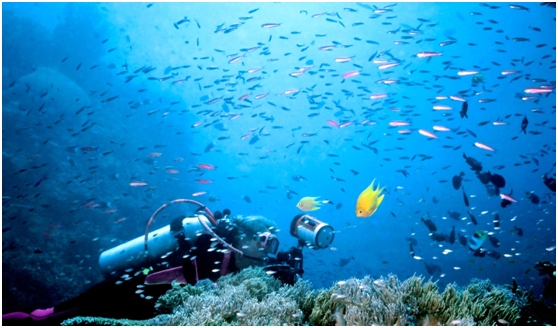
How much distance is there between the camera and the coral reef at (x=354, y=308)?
10.1 feet

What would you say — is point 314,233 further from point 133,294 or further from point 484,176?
point 484,176

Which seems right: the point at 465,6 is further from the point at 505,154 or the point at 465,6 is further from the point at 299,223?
the point at 505,154

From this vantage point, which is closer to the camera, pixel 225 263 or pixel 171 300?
pixel 171 300

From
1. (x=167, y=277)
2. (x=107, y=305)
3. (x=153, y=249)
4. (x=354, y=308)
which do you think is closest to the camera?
(x=354, y=308)

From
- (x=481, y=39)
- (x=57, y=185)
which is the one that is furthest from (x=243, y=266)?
(x=481, y=39)

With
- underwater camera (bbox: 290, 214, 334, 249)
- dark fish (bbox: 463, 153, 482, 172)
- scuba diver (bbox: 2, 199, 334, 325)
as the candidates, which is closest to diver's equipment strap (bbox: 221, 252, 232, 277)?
scuba diver (bbox: 2, 199, 334, 325)

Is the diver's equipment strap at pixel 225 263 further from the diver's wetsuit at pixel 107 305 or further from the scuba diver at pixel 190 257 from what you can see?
the diver's wetsuit at pixel 107 305

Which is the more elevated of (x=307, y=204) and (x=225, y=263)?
(x=307, y=204)

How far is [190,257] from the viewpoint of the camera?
195 inches

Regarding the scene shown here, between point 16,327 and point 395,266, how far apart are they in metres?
41.8

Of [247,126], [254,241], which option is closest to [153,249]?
[254,241]

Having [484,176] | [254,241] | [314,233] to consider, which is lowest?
[254,241]

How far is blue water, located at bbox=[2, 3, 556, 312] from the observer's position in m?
11.3

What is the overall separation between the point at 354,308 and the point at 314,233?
7.75ft
